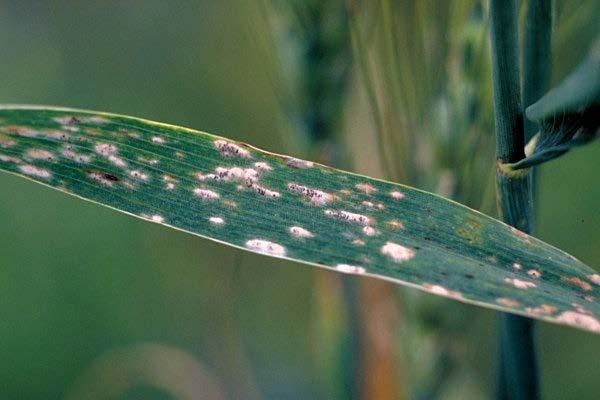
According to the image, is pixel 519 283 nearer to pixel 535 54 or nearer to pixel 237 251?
pixel 535 54

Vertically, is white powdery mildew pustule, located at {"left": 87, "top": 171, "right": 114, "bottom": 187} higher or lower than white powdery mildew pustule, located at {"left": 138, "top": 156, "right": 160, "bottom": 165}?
lower

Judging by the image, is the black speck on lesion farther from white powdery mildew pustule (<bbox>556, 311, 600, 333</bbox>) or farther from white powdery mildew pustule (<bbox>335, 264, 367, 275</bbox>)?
white powdery mildew pustule (<bbox>556, 311, 600, 333</bbox>)

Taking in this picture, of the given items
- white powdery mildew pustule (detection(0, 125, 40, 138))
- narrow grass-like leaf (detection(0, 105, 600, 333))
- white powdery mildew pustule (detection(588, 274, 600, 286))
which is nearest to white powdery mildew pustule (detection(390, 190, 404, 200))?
narrow grass-like leaf (detection(0, 105, 600, 333))

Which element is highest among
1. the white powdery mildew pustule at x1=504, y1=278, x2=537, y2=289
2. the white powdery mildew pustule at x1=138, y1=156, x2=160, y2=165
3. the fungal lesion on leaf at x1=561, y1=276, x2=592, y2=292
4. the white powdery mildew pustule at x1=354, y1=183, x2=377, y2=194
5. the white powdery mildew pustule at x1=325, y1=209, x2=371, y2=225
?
the white powdery mildew pustule at x1=138, y1=156, x2=160, y2=165

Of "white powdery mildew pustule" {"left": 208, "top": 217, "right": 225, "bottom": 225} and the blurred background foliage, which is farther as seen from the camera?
the blurred background foliage

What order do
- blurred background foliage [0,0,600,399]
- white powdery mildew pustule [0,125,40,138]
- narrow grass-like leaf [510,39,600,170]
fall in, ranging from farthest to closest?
blurred background foliage [0,0,600,399] → white powdery mildew pustule [0,125,40,138] → narrow grass-like leaf [510,39,600,170]

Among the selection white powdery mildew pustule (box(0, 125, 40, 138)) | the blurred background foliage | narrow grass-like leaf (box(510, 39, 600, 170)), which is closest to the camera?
narrow grass-like leaf (box(510, 39, 600, 170))

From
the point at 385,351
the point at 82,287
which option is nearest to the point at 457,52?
the point at 385,351

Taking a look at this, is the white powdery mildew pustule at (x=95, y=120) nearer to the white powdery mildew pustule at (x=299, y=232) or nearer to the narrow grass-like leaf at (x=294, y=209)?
the narrow grass-like leaf at (x=294, y=209)
